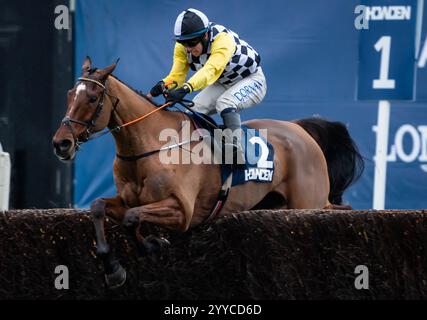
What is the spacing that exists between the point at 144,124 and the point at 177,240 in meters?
0.73

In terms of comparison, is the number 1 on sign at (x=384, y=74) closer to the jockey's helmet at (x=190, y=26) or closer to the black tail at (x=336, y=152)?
the black tail at (x=336, y=152)

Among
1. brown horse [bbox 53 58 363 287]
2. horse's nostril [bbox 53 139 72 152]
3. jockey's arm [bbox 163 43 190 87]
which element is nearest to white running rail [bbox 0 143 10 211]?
brown horse [bbox 53 58 363 287]

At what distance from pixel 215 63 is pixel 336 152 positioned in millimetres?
1904

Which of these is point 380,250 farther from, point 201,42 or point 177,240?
point 201,42

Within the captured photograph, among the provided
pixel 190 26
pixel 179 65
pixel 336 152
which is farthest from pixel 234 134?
pixel 336 152

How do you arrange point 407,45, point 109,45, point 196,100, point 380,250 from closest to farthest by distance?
1. point 380,250
2. point 196,100
3. point 407,45
4. point 109,45

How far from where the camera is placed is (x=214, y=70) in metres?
6.06

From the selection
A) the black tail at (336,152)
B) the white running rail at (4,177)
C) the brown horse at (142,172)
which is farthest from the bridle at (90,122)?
the black tail at (336,152)

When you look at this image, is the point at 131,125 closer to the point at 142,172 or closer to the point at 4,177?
the point at 142,172

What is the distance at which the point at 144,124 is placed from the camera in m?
6.03

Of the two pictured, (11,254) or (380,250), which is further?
(11,254)

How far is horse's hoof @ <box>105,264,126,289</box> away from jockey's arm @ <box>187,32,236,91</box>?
1182 mm

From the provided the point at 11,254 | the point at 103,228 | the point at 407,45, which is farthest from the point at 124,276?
the point at 407,45

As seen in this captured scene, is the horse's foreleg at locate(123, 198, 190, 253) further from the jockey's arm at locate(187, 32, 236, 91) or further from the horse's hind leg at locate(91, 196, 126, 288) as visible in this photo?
the jockey's arm at locate(187, 32, 236, 91)
